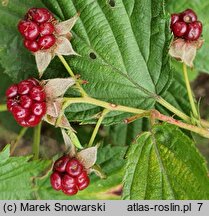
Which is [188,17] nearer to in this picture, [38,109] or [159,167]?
[159,167]

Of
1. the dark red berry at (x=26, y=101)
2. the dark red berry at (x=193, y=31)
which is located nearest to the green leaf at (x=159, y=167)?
the dark red berry at (x=193, y=31)

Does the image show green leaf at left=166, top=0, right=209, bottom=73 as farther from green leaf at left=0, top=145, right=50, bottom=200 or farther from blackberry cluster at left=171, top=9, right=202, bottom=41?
green leaf at left=0, top=145, right=50, bottom=200

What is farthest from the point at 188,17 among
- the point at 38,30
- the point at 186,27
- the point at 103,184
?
the point at 103,184

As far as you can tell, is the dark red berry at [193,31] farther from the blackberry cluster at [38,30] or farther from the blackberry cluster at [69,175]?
the blackberry cluster at [69,175]

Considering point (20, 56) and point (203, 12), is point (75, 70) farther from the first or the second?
point (203, 12)

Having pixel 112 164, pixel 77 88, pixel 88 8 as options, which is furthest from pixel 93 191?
pixel 88 8

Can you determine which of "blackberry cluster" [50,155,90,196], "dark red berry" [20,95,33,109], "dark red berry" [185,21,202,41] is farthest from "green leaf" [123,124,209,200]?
"dark red berry" [20,95,33,109]
